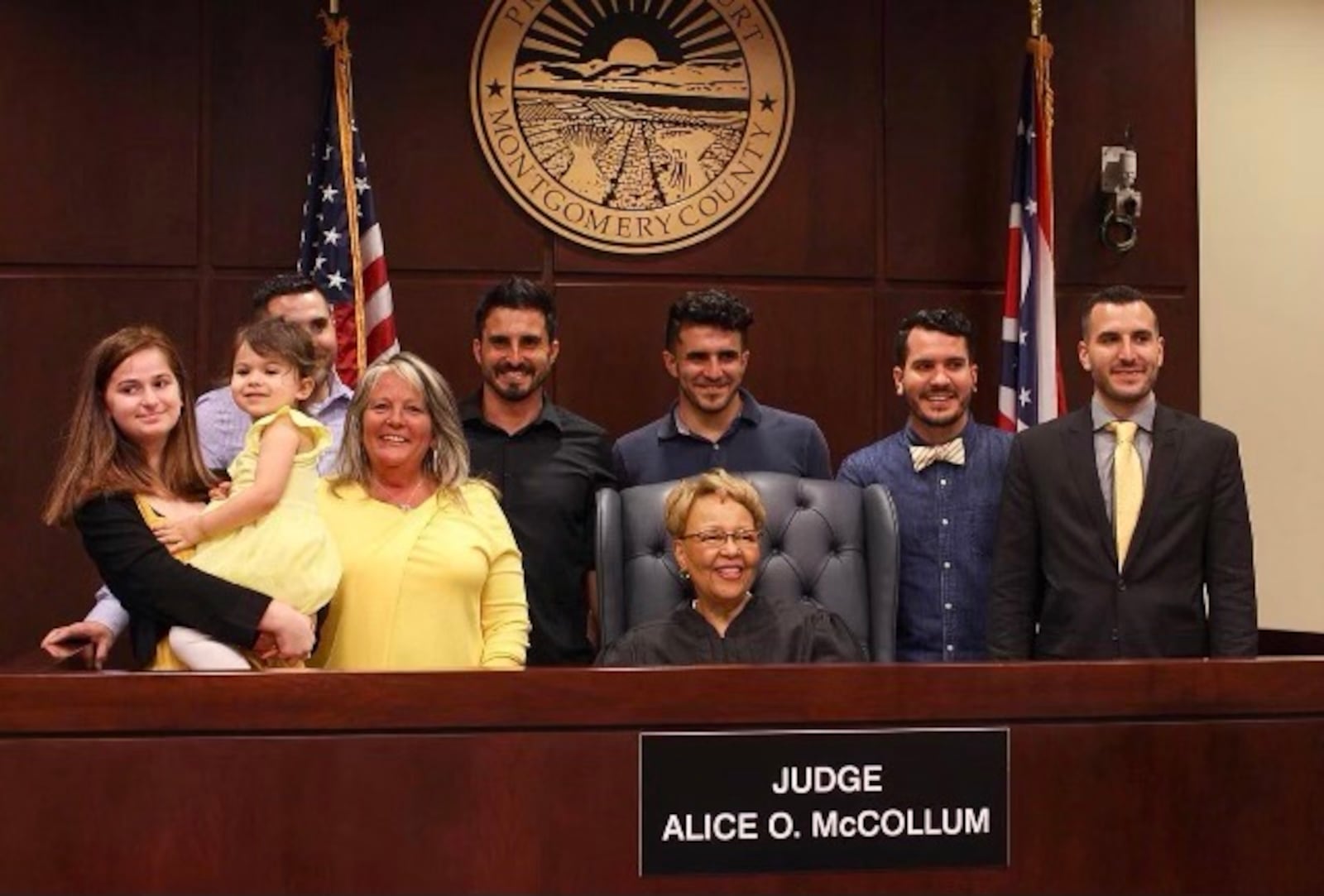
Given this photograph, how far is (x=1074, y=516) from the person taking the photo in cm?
334

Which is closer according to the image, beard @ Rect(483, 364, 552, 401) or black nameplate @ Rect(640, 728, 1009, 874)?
black nameplate @ Rect(640, 728, 1009, 874)

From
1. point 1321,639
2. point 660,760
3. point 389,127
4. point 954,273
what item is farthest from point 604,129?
point 660,760

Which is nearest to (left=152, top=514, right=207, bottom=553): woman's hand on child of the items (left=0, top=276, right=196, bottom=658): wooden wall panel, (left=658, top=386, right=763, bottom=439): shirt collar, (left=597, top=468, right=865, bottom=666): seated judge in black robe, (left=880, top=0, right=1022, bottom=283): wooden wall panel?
(left=597, top=468, right=865, bottom=666): seated judge in black robe

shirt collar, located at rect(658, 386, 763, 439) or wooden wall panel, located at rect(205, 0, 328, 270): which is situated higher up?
wooden wall panel, located at rect(205, 0, 328, 270)

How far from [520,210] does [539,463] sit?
1.56 metres

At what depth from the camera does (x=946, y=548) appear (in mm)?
3500

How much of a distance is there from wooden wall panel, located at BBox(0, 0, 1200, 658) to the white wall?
0.14m

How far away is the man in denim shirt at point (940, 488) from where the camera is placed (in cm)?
348

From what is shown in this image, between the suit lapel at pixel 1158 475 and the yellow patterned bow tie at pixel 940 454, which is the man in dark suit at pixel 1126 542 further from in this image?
the yellow patterned bow tie at pixel 940 454

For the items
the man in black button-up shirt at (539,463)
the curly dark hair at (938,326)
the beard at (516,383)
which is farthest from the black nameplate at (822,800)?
the beard at (516,383)

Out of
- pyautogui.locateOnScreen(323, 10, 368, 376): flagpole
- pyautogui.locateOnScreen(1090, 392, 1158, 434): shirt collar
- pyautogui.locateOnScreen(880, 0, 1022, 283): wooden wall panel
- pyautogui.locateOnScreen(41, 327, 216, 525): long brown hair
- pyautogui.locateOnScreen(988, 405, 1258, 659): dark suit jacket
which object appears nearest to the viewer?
pyautogui.locateOnScreen(41, 327, 216, 525): long brown hair

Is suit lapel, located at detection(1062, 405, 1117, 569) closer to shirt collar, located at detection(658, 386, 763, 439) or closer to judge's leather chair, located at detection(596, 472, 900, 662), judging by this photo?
judge's leather chair, located at detection(596, 472, 900, 662)

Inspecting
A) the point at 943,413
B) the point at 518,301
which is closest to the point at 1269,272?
the point at 943,413

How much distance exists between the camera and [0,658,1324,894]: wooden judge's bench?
231cm
